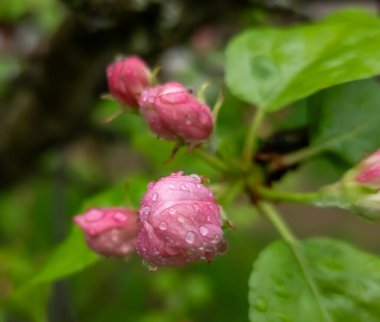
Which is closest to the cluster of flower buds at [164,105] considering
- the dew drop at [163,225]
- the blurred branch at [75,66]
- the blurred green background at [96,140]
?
the blurred green background at [96,140]

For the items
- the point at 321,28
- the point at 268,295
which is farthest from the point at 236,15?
the point at 268,295

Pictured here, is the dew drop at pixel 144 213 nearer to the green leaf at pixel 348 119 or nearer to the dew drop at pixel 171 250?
the dew drop at pixel 171 250

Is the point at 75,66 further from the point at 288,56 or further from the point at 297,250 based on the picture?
the point at 297,250

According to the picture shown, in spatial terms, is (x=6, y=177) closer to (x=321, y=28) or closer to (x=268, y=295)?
(x=321, y=28)

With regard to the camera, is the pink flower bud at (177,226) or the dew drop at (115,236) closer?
the pink flower bud at (177,226)

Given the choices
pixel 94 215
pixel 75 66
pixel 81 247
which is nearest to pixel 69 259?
pixel 81 247
